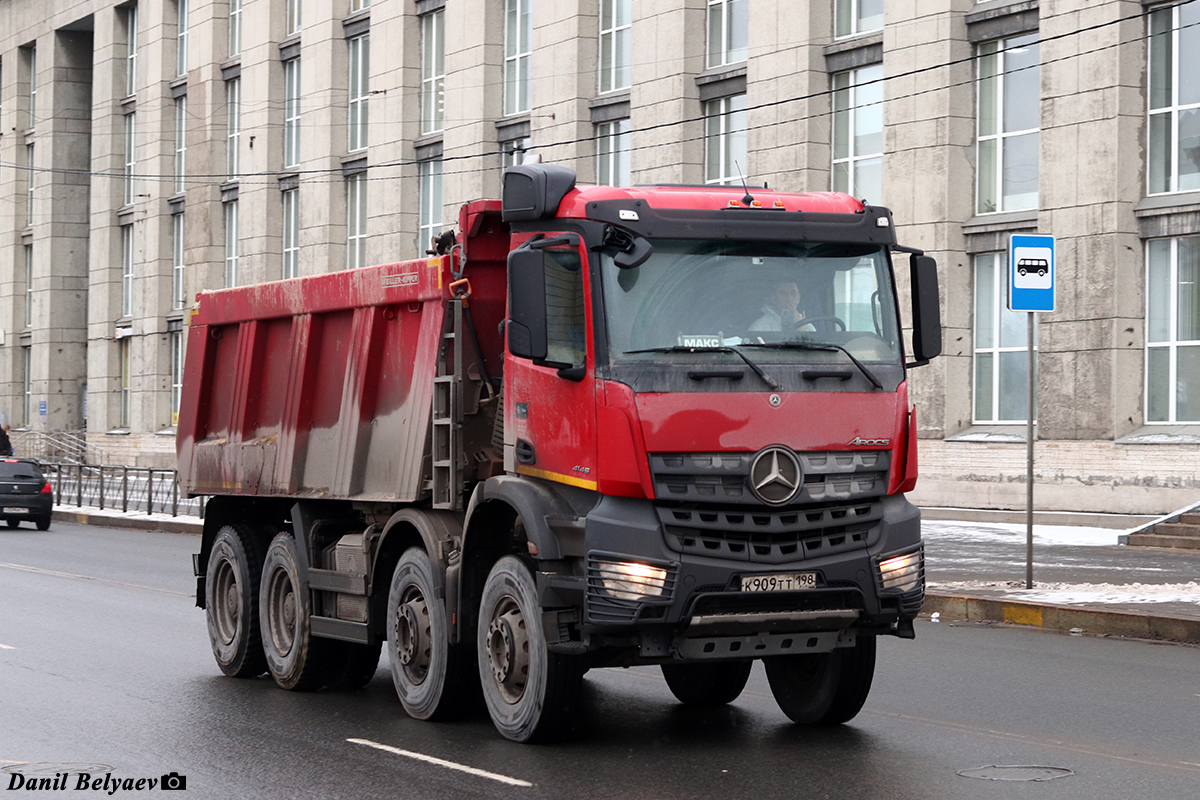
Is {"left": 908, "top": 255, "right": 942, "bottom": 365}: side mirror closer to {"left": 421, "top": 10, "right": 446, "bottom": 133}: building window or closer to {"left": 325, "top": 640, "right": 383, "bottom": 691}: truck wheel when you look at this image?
{"left": 325, "top": 640, "right": 383, "bottom": 691}: truck wheel

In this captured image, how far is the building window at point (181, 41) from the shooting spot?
5644 cm

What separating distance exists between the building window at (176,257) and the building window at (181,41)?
5027 millimetres

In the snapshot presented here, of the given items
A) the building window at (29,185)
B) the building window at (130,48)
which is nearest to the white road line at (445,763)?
the building window at (130,48)

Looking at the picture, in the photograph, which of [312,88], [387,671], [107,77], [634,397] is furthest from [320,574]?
[107,77]

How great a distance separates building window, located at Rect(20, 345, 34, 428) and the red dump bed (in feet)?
178

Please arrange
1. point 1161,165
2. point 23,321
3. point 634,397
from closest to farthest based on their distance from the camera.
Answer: point 634,397, point 1161,165, point 23,321

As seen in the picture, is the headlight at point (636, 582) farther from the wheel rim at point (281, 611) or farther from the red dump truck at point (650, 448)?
the wheel rim at point (281, 611)

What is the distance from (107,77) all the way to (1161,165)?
43641 mm

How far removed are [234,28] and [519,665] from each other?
1876 inches

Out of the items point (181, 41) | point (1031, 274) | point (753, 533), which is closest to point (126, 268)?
point (181, 41)

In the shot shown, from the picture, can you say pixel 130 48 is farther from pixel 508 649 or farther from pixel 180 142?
pixel 508 649

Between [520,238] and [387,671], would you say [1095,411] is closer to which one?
[387,671]

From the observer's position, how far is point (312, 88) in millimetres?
47281

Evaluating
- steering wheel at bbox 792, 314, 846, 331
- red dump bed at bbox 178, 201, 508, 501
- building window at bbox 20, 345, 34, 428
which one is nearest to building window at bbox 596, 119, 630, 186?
red dump bed at bbox 178, 201, 508, 501
